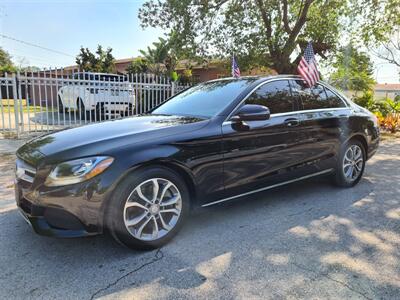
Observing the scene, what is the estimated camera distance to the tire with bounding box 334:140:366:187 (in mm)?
4627

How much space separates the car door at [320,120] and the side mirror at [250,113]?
0.88 meters

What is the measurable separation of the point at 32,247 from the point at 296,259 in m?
2.29

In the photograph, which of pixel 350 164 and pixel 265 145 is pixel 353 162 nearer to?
pixel 350 164

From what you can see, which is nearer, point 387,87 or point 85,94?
point 85,94

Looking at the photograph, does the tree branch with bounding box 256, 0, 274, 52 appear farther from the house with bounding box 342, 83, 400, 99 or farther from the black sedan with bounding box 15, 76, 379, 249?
the black sedan with bounding box 15, 76, 379, 249

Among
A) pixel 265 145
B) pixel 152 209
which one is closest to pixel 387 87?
pixel 265 145

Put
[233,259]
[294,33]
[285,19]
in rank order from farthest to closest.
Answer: [294,33] < [285,19] < [233,259]

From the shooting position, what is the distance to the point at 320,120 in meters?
4.28

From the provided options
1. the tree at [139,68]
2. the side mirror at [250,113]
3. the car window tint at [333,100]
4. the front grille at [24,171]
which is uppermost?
the tree at [139,68]

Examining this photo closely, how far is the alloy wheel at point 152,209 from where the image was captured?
279 cm

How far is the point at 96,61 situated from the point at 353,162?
2586cm

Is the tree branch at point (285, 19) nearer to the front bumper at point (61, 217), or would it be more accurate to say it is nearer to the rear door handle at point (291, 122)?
the rear door handle at point (291, 122)

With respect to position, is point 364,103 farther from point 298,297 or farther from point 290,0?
point 298,297

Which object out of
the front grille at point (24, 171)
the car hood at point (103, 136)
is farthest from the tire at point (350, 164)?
the front grille at point (24, 171)
